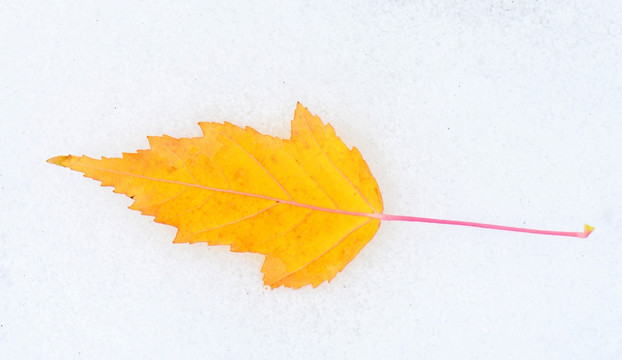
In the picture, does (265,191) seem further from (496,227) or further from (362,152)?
(496,227)

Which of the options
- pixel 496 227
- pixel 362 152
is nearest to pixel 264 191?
pixel 362 152

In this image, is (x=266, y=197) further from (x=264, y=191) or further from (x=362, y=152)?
(x=362, y=152)

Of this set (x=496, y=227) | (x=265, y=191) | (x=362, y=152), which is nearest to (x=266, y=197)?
(x=265, y=191)

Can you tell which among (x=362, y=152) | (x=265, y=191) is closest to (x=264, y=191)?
(x=265, y=191)

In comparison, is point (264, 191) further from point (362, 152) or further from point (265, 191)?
point (362, 152)

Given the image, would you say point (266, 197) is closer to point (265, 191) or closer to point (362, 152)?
point (265, 191)

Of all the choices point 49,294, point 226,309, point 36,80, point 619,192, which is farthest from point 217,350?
point 619,192

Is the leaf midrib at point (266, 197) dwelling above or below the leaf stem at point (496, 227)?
above

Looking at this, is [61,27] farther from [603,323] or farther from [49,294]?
[603,323]

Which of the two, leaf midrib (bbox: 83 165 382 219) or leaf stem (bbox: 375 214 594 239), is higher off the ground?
leaf midrib (bbox: 83 165 382 219)
